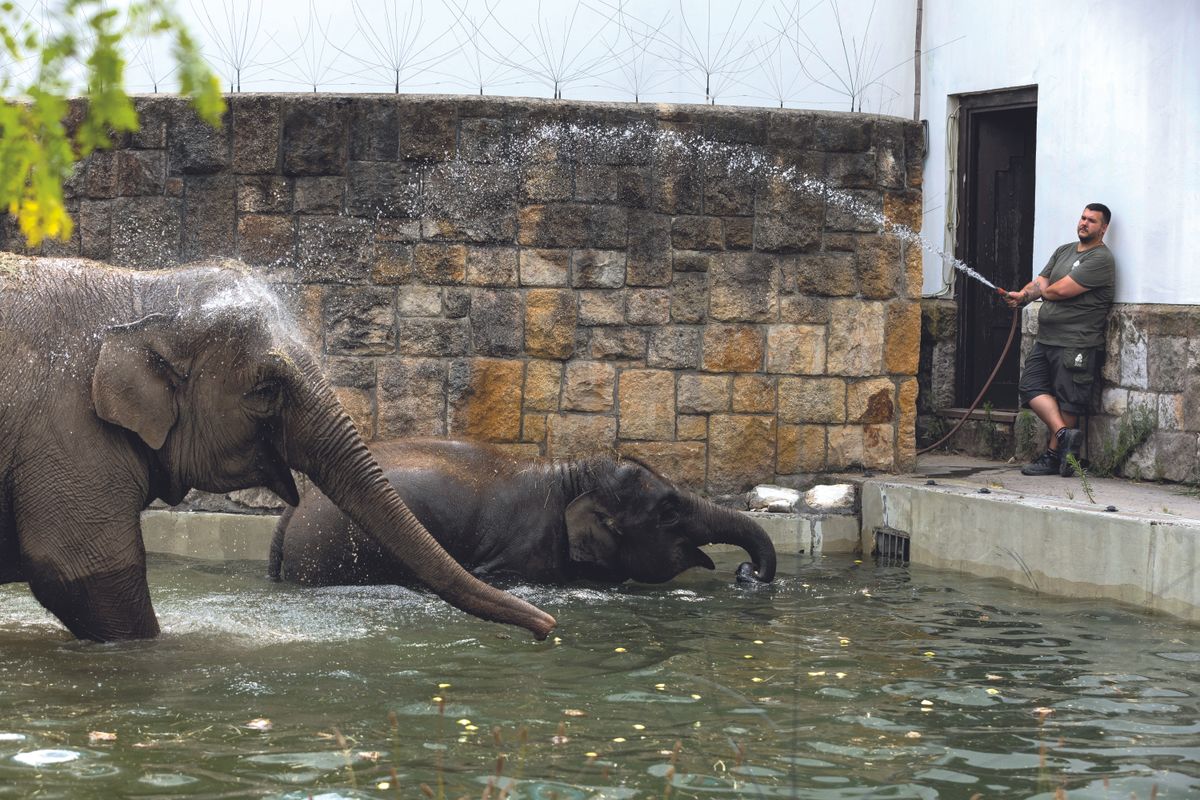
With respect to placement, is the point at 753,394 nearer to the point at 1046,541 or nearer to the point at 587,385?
the point at 587,385

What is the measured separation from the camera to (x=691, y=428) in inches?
455

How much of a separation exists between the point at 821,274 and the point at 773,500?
1.63m

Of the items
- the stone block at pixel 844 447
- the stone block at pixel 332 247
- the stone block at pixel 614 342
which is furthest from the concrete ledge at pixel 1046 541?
the stone block at pixel 332 247

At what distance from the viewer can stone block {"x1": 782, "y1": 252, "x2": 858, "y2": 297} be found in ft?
38.2

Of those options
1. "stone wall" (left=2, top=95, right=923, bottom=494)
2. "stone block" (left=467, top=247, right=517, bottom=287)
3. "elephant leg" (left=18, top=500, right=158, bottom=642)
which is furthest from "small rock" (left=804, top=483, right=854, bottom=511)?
"elephant leg" (left=18, top=500, right=158, bottom=642)

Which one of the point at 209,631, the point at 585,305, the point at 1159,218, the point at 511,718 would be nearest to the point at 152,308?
the point at 209,631

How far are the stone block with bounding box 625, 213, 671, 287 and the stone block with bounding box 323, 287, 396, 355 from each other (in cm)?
166

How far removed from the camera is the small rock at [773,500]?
1148cm

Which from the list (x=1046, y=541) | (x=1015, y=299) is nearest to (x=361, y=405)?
(x=1046, y=541)

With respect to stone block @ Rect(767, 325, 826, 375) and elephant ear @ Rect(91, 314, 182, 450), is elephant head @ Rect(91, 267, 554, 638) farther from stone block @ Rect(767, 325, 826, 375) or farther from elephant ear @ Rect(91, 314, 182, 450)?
stone block @ Rect(767, 325, 826, 375)

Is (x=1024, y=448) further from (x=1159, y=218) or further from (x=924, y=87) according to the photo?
(x=924, y=87)

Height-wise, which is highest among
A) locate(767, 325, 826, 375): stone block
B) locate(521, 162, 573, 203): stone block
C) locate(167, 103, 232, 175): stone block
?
locate(167, 103, 232, 175): stone block

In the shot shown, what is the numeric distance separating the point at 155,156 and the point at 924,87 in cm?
725

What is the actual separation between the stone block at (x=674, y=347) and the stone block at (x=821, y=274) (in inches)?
30.1
